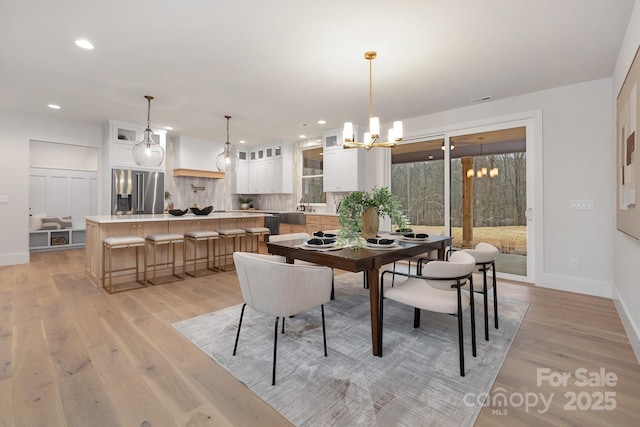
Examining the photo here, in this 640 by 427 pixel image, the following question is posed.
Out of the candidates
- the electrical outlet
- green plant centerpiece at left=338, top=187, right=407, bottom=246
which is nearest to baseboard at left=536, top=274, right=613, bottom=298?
the electrical outlet

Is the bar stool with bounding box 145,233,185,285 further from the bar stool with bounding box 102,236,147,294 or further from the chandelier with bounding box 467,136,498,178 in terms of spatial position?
the chandelier with bounding box 467,136,498,178

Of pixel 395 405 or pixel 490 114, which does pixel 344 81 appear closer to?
pixel 490 114

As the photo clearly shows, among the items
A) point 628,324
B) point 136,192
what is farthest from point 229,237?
point 628,324

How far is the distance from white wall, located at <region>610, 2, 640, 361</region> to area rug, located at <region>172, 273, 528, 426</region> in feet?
2.52

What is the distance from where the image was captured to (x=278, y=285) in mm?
1823

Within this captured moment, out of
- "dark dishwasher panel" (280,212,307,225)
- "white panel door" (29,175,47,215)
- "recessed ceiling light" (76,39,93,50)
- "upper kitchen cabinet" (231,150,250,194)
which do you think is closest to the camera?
"recessed ceiling light" (76,39,93,50)

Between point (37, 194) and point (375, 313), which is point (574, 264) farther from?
point (37, 194)

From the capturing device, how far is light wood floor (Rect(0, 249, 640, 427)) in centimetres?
154

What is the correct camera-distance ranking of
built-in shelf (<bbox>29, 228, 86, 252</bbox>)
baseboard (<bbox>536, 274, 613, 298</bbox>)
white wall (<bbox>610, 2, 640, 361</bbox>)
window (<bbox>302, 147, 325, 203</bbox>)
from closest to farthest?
white wall (<bbox>610, 2, 640, 361</bbox>)
baseboard (<bbox>536, 274, 613, 298</bbox>)
built-in shelf (<bbox>29, 228, 86, 252</bbox>)
window (<bbox>302, 147, 325, 203</bbox>)

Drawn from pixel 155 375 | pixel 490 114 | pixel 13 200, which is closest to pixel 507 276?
pixel 490 114

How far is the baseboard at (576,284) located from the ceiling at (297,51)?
96.8 inches

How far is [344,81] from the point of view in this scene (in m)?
3.69

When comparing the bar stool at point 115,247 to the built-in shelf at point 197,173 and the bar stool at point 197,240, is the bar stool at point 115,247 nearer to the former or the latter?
the bar stool at point 197,240

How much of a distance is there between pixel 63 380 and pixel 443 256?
3.23m
